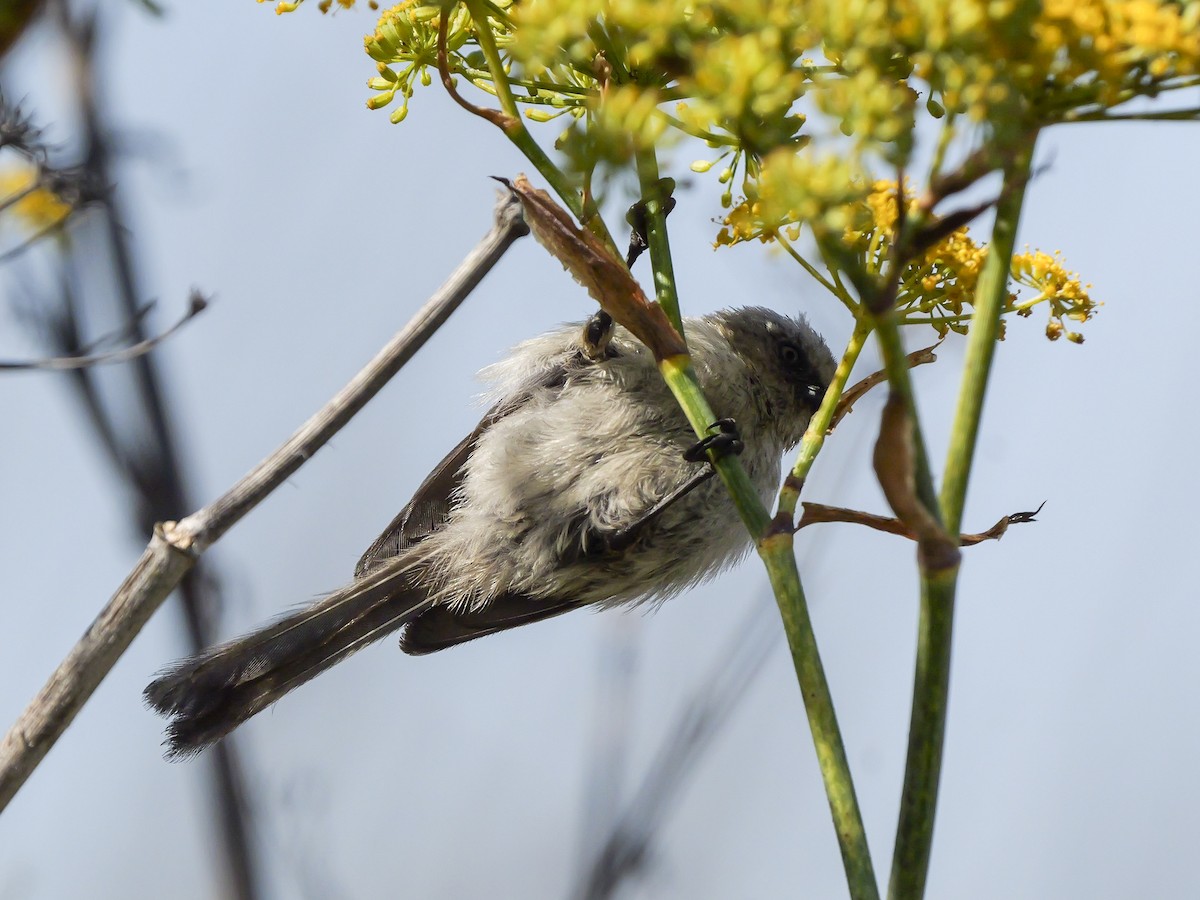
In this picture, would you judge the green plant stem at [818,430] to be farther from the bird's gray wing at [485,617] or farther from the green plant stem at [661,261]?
the bird's gray wing at [485,617]

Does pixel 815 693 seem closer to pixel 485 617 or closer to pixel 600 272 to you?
pixel 600 272

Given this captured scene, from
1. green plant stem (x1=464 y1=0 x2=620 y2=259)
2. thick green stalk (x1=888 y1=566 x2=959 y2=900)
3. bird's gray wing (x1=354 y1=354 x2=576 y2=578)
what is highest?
bird's gray wing (x1=354 y1=354 x2=576 y2=578)

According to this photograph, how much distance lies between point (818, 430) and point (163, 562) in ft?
2.83

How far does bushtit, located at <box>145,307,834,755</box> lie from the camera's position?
9.37ft

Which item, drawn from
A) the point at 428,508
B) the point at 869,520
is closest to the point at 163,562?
the point at 869,520

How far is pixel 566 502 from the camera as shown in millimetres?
2969

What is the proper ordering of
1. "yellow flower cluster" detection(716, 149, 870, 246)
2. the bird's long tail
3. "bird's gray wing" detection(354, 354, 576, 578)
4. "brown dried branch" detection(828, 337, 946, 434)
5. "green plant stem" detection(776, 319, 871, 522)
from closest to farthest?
"yellow flower cluster" detection(716, 149, 870, 246), "green plant stem" detection(776, 319, 871, 522), "brown dried branch" detection(828, 337, 946, 434), the bird's long tail, "bird's gray wing" detection(354, 354, 576, 578)

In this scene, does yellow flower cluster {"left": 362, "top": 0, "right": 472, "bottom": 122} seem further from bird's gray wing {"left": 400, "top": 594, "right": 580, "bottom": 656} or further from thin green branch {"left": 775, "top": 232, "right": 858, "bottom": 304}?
bird's gray wing {"left": 400, "top": 594, "right": 580, "bottom": 656}

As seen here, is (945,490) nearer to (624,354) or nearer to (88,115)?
(88,115)

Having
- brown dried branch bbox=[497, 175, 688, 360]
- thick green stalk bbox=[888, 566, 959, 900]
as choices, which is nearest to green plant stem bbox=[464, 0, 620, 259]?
brown dried branch bbox=[497, 175, 688, 360]

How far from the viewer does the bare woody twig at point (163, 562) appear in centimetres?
148

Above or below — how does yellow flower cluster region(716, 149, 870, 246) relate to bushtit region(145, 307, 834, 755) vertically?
below

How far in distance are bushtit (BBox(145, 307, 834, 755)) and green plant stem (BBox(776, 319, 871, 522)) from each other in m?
1.30

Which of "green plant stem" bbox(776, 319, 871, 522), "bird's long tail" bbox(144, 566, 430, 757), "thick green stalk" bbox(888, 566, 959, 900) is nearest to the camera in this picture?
"thick green stalk" bbox(888, 566, 959, 900)
